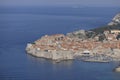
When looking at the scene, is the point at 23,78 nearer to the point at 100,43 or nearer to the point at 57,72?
the point at 57,72

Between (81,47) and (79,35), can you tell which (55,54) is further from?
(79,35)

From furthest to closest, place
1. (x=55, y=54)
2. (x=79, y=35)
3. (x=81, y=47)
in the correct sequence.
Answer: (x=79, y=35)
(x=81, y=47)
(x=55, y=54)

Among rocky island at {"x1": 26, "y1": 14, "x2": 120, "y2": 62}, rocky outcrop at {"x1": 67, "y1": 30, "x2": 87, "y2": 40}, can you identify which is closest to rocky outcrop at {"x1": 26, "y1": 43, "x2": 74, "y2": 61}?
rocky island at {"x1": 26, "y1": 14, "x2": 120, "y2": 62}

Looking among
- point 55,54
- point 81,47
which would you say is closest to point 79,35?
point 81,47

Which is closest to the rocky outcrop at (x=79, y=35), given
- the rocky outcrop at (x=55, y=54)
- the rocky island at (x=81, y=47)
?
the rocky island at (x=81, y=47)

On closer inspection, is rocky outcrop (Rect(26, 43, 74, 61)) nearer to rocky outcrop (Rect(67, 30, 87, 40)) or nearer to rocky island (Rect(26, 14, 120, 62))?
rocky island (Rect(26, 14, 120, 62))

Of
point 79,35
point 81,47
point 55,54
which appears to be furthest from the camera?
point 79,35

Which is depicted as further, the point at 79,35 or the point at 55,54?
the point at 79,35

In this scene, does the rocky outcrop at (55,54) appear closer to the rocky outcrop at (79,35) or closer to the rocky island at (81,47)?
the rocky island at (81,47)
